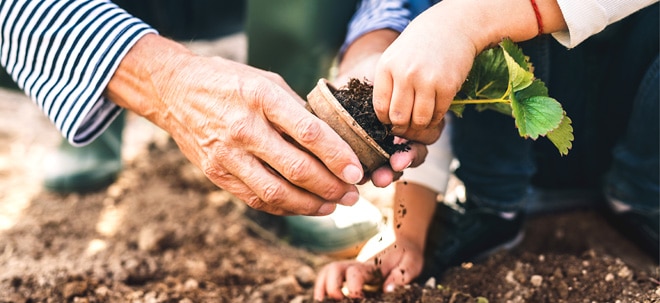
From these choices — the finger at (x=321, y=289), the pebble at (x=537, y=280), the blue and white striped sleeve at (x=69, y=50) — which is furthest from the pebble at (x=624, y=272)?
the blue and white striped sleeve at (x=69, y=50)

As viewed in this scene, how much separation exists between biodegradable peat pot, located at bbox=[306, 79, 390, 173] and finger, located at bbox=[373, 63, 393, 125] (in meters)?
0.06

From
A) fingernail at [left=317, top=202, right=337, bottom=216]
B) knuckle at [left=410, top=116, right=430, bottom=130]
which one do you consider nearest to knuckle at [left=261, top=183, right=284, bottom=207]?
fingernail at [left=317, top=202, right=337, bottom=216]

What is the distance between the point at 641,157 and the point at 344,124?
1065 mm

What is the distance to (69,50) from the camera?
5.41 feet

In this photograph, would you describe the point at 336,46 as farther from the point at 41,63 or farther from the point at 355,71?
the point at 41,63

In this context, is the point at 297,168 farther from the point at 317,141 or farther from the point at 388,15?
the point at 388,15

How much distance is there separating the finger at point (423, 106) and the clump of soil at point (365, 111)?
9cm

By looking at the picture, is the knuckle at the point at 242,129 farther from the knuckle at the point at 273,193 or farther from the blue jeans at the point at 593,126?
the blue jeans at the point at 593,126

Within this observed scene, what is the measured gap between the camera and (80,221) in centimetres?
244

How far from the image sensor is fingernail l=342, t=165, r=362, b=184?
53.0 inches

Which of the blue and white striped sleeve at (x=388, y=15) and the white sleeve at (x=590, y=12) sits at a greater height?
the white sleeve at (x=590, y=12)

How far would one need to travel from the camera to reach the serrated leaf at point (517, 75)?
4.12 ft

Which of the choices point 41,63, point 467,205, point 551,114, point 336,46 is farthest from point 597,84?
point 41,63

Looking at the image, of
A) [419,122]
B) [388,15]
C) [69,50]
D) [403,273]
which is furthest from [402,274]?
[69,50]
